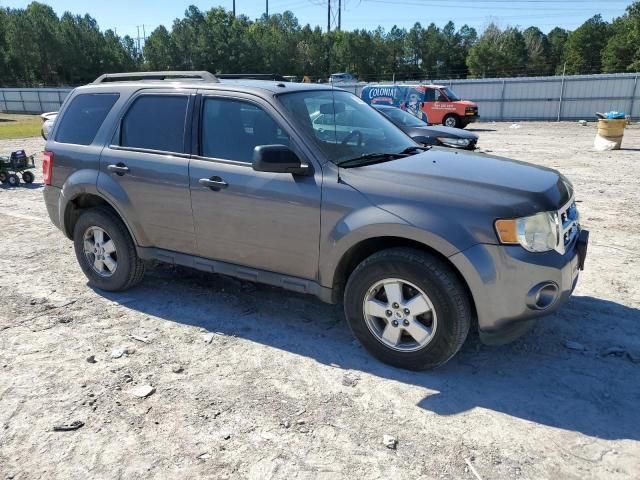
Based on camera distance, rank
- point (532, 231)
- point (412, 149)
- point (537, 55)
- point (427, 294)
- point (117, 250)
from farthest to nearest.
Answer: point (537, 55)
point (117, 250)
point (412, 149)
point (427, 294)
point (532, 231)

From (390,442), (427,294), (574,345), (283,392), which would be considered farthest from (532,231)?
(283,392)

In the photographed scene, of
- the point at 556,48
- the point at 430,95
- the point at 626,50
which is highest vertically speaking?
the point at 556,48

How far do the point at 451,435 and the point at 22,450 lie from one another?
237 centimetres

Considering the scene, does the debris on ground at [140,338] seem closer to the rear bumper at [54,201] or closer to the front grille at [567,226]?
the rear bumper at [54,201]

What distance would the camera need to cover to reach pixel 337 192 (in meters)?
3.59

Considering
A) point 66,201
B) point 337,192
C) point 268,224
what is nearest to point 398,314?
point 337,192

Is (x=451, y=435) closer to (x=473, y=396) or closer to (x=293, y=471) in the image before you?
(x=473, y=396)

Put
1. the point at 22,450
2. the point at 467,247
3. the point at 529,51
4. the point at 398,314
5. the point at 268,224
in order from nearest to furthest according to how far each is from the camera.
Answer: the point at 22,450 < the point at 467,247 < the point at 398,314 < the point at 268,224 < the point at 529,51

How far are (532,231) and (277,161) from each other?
1683 mm

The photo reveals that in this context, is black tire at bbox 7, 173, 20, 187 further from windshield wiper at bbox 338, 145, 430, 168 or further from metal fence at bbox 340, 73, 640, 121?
metal fence at bbox 340, 73, 640, 121

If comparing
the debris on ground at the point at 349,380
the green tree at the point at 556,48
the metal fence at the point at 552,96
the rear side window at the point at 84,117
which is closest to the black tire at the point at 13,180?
the rear side window at the point at 84,117

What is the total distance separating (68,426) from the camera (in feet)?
10.2

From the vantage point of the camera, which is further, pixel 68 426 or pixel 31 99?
pixel 31 99

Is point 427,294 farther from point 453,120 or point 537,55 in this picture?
point 537,55
